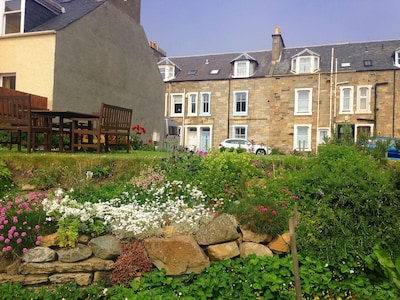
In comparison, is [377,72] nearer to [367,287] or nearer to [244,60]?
[244,60]

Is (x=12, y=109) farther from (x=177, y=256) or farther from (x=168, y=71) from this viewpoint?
(x=168, y=71)

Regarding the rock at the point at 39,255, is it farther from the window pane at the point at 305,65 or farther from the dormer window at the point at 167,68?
the dormer window at the point at 167,68

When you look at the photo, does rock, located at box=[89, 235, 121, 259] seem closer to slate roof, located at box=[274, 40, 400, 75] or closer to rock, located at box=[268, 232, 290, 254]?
rock, located at box=[268, 232, 290, 254]

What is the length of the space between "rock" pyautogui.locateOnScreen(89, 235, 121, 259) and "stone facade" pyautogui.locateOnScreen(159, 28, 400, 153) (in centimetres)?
2080

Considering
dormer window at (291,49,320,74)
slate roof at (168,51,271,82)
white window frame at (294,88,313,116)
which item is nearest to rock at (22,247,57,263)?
white window frame at (294,88,313,116)

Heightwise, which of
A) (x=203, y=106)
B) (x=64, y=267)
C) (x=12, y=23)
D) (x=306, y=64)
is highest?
(x=306, y=64)

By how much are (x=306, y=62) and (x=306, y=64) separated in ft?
0.51

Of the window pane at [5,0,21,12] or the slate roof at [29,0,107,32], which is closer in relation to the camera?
the slate roof at [29,0,107,32]

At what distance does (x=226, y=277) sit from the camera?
337 centimetres

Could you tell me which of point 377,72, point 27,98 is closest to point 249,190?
point 27,98

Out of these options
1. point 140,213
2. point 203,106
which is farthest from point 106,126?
point 203,106

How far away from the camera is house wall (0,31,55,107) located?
41.4 feet

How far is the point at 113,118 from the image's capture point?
8711 mm

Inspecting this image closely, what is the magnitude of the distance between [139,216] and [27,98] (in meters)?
4.90
